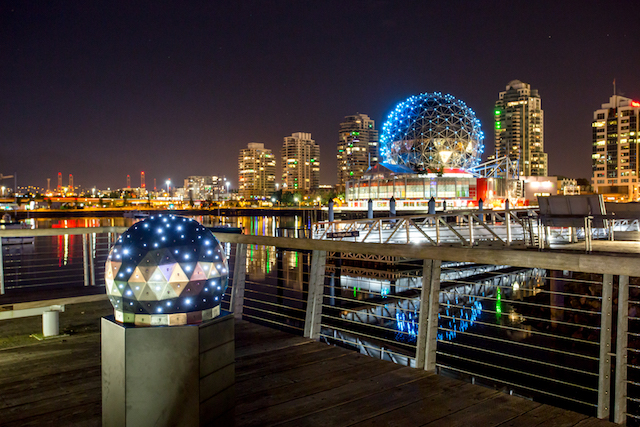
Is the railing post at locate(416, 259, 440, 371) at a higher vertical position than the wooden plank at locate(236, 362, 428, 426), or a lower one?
higher

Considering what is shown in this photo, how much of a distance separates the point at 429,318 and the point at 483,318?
419 inches

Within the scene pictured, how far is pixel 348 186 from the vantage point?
221 ft

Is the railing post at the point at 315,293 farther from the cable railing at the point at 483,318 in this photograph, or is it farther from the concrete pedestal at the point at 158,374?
the concrete pedestal at the point at 158,374

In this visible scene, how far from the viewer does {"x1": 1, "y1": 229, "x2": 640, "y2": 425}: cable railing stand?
274cm

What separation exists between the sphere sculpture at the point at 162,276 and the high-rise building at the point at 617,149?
5748 inches

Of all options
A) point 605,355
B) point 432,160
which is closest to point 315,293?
point 605,355

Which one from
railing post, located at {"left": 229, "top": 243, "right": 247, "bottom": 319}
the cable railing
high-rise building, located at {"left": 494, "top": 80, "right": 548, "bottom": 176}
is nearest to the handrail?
the cable railing

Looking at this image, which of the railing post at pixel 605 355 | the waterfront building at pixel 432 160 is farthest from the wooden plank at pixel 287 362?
the waterfront building at pixel 432 160

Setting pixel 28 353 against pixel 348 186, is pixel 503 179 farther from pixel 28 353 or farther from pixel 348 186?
pixel 28 353

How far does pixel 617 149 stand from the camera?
127 meters

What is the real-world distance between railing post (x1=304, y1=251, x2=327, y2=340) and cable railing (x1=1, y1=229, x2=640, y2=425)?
0.01 meters

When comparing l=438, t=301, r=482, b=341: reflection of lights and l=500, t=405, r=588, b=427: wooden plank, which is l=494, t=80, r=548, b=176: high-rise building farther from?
l=500, t=405, r=588, b=427: wooden plank

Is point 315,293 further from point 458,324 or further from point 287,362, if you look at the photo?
point 458,324

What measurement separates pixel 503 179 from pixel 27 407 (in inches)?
2754
